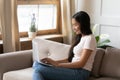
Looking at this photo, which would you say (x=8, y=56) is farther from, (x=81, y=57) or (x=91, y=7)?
(x=91, y=7)

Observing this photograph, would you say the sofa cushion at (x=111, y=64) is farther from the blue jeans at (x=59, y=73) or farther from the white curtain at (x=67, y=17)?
the white curtain at (x=67, y=17)

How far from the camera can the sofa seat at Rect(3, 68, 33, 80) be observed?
2449 mm

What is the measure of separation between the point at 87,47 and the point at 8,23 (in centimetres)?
128

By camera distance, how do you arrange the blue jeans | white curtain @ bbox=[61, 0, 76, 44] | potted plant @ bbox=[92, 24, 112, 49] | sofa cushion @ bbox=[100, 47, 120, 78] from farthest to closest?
white curtain @ bbox=[61, 0, 76, 44]
potted plant @ bbox=[92, 24, 112, 49]
sofa cushion @ bbox=[100, 47, 120, 78]
the blue jeans

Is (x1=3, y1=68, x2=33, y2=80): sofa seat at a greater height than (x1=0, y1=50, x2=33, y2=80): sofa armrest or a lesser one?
lesser

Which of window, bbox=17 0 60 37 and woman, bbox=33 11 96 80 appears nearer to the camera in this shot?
woman, bbox=33 11 96 80

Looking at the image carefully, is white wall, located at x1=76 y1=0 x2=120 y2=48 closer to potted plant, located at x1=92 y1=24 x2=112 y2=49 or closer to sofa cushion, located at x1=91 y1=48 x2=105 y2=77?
potted plant, located at x1=92 y1=24 x2=112 y2=49

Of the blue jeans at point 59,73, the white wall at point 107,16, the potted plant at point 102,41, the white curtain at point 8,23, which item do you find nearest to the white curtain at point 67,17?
the white wall at point 107,16

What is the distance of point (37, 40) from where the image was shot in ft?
9.34

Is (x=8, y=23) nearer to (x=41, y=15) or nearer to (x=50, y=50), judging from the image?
(x=50, y=50)

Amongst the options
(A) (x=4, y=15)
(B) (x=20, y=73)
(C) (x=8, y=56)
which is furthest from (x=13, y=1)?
(B) (x=20, y=73)

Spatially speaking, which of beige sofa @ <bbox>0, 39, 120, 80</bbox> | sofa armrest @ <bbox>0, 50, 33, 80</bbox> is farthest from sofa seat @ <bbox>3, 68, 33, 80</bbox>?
sofa armrest @ <bbox>0, 50, 33, 80</bbox>

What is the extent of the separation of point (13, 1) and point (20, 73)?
109 centimetres

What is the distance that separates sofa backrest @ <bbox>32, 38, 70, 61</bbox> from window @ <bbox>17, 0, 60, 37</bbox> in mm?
878
